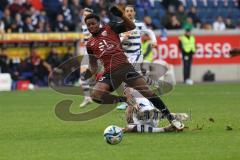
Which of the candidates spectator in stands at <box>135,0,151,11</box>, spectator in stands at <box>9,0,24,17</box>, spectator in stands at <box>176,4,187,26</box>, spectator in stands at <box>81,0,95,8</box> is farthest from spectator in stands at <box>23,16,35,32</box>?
spectator in stands at <box>176,4,187,26</box>

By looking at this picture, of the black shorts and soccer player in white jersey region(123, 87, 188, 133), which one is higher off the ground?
the black shorts

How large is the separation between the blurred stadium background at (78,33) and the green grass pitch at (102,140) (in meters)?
8.43

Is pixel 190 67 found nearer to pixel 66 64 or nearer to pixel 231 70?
pixel 231 70

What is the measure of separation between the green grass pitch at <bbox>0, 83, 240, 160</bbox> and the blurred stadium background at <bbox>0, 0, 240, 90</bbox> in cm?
843

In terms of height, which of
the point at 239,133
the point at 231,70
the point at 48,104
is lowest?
the point at 231,70

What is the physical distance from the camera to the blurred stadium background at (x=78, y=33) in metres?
30.3

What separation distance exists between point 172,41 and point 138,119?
19.1 metres

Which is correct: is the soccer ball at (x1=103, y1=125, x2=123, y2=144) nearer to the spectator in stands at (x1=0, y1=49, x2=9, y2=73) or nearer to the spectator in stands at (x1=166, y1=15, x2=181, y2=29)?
the spectator in stands at (x1=0, y1=49, x2=9, y2=73)

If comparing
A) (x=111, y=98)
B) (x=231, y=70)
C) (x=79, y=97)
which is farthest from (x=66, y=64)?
(x=111, y=98)

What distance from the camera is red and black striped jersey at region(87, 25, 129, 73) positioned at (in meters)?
14.2

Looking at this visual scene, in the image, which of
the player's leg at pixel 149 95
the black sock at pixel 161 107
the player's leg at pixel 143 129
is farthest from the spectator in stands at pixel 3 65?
the black sock at pixel 161 107

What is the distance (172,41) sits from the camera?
3338 centimetres

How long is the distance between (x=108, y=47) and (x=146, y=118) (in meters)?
1.43

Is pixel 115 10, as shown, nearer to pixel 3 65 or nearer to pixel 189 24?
pixel 3 65
